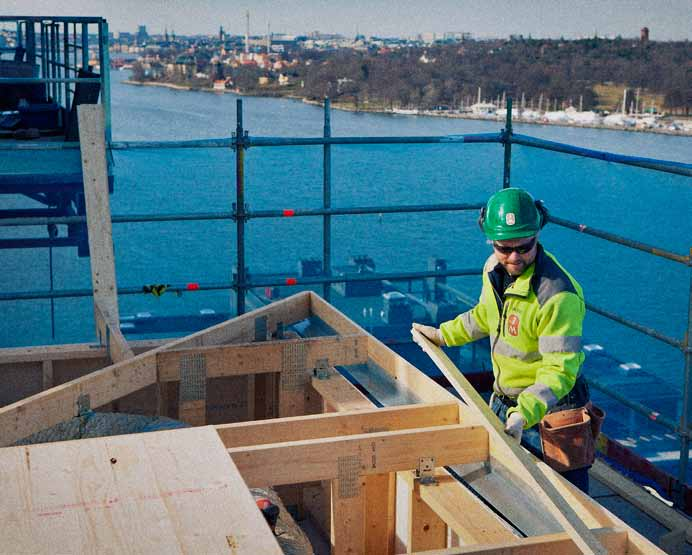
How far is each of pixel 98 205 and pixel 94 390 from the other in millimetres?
1631

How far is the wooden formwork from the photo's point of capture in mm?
3074

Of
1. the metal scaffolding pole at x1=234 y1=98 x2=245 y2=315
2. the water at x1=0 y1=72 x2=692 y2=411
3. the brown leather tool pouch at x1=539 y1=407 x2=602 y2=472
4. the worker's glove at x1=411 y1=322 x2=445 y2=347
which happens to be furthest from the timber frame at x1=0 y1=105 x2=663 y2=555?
the water at x1=0 y1=72 x2=692 y2=411

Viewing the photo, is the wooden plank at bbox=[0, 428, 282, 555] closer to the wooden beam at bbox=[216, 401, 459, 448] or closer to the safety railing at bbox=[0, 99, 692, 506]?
the wooden beam at bbox=[216, 401, 459, 448]

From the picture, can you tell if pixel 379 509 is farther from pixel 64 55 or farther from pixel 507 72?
pixel 507 72

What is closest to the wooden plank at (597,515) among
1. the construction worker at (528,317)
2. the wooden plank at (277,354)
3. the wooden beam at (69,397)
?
the construction worker at (528,317)

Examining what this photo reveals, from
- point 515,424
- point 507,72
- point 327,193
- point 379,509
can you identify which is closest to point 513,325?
point 515,424

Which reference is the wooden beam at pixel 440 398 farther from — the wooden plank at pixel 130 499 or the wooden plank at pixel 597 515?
the wooden plank at pixel 130 499

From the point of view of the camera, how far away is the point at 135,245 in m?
12.3

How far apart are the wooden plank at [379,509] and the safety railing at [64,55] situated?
13.0 feet

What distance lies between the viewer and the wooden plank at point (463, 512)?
3758 millimetres

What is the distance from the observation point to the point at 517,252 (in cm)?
399

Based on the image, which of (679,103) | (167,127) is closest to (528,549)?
(679,103)

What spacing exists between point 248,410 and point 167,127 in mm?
21246

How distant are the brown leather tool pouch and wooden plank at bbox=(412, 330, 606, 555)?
34 cm
